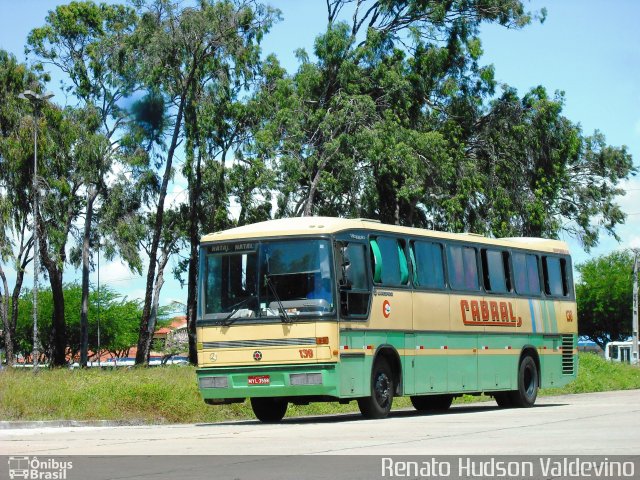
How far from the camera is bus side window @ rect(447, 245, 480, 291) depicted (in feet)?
80.3

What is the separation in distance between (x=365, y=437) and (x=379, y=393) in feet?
18.8

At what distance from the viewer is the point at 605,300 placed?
109938mm

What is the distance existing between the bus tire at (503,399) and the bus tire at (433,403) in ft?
4.67

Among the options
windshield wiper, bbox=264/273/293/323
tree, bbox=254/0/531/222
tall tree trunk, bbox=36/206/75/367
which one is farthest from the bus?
tall tree trunk, bbox=36/206/75/367

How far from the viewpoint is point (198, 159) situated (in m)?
52.9

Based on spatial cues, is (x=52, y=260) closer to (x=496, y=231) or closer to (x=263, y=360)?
(x=496, y=231)

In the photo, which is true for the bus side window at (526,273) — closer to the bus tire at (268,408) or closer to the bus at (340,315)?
the bus at (340,315)

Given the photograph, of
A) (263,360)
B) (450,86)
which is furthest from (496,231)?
(263,360)

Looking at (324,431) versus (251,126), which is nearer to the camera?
(324,431)

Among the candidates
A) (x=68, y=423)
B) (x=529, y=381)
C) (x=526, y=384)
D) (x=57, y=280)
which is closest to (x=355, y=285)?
(x=68, y=423)

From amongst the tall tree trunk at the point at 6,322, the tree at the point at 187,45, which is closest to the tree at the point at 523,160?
the tree at the point at 187,45

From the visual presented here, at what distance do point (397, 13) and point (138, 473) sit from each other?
40.8m

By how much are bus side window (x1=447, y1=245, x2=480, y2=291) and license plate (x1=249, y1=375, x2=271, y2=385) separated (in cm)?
526

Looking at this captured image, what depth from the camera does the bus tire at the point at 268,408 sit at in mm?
22406
